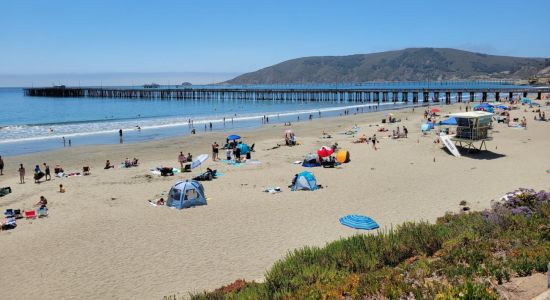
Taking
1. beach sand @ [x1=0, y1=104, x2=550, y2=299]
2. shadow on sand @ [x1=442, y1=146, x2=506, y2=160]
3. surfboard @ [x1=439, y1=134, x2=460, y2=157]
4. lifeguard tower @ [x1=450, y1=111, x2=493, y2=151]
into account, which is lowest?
beach sand @ [x1=0, y1=104, x2=550, y2=299]

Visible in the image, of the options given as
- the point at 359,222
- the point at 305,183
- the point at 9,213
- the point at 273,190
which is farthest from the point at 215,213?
the point at 9,213

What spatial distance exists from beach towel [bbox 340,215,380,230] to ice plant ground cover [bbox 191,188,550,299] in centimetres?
234

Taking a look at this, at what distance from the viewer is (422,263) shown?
6.50 metres

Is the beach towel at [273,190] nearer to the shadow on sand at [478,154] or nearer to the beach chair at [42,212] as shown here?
the beach chair at [42,212]

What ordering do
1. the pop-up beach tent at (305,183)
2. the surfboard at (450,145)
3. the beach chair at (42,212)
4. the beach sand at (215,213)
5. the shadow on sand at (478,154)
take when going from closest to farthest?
the beach sand at (215,213) < the beach chair at (42,212) < the pop-up beach tent at (305,183) < the shadow on sand at (478,154) < the surfboard at (450,145)

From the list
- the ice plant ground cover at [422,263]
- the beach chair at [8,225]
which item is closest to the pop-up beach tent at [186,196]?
the beach chair at [8,225]

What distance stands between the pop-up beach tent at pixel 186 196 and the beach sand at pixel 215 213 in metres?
0.43

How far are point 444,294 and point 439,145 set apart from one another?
64.9 ft

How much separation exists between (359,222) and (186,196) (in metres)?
5.52

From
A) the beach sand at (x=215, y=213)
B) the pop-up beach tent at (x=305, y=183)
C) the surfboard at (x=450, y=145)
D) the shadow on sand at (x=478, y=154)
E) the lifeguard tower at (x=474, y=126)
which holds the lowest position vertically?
the beach sand at (x=215, y=213)

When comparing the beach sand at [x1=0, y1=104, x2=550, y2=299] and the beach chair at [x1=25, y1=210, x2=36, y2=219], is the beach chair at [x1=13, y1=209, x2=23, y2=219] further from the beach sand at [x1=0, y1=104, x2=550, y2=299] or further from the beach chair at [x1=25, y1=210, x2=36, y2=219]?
the beach sand at [x1=0, y1=104, x2=550, y2=299]

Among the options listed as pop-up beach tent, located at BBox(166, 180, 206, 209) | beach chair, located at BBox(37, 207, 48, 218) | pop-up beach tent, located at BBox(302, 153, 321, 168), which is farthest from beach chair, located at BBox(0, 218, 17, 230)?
pop-up beach tent, located at BBox(302, 153, 321, 168)

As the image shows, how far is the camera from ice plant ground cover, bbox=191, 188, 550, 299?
5598 mm

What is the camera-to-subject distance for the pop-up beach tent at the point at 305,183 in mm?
15477
